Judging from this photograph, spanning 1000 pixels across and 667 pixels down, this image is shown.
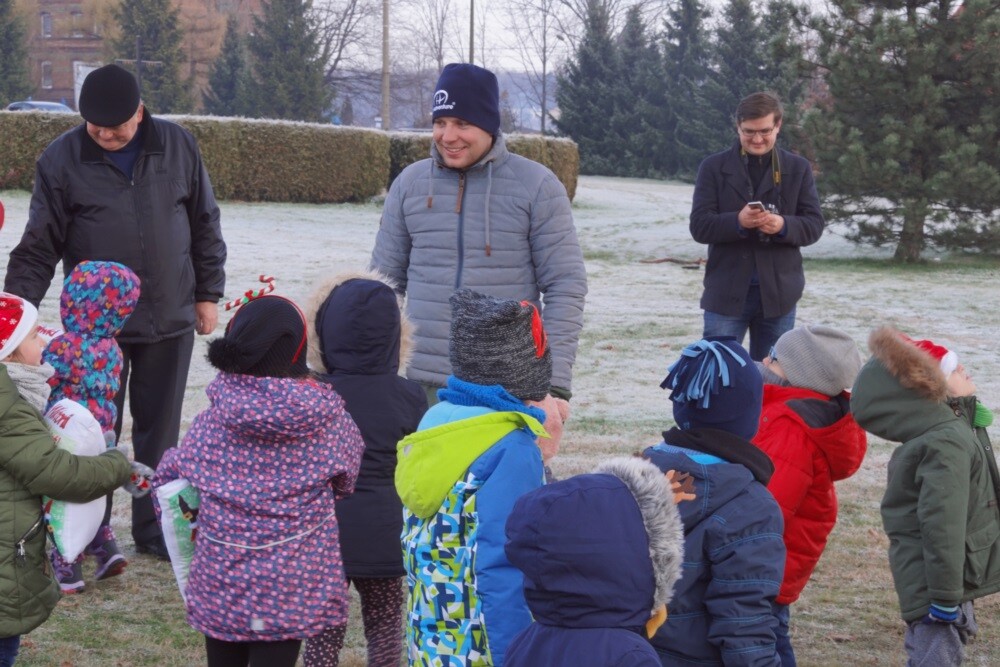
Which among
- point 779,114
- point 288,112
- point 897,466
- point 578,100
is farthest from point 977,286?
point 288,112

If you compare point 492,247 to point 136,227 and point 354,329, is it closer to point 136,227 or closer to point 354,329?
point 354,329

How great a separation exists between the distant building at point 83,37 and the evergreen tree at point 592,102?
18554 millimetres

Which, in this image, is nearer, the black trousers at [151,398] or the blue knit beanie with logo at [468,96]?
the blue knit beanie with logo at [468,96]

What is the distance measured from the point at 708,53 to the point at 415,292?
41.2 m

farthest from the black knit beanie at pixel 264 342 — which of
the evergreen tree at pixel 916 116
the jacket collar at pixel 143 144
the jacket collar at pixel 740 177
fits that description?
the evergreen tree at pixel 916 116

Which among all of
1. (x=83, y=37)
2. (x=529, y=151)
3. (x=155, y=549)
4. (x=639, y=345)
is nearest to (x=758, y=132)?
(x=155, y=549)

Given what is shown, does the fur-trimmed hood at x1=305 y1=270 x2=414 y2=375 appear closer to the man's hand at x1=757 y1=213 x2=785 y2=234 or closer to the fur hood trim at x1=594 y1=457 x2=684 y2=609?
the fur hood trim at x1=594 y1=457 x2=684 y2=609

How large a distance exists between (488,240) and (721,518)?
1777 mm

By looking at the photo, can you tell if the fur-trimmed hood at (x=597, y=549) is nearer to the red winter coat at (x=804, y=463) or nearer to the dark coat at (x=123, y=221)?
the red winter coat at (x=804, y=463)

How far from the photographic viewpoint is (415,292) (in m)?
4.07

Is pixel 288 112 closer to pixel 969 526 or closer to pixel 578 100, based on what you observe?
pixel 578 100

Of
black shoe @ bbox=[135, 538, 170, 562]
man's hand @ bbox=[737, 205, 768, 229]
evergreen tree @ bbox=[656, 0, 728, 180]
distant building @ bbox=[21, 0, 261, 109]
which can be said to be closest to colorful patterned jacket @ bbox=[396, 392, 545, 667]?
black shoe @ bbox=[135, 538, 170, 562]

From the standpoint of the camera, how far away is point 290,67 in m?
48.8

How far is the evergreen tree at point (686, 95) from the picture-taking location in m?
41.6
